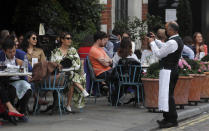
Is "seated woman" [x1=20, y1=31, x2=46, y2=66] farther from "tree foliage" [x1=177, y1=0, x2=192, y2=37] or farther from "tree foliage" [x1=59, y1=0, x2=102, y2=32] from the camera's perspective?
"tree foliage" [x1=177, y1=0, x2=192, y2=37]

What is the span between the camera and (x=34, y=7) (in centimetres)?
1471

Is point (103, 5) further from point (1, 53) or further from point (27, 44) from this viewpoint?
point (1, 53)

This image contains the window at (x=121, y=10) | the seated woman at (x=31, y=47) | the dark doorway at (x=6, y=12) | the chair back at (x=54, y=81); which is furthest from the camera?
the window at (x=121, y=10)

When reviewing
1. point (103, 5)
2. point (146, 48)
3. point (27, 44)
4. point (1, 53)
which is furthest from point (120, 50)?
point (103, 5)

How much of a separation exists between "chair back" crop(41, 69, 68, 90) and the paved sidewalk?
57 cm

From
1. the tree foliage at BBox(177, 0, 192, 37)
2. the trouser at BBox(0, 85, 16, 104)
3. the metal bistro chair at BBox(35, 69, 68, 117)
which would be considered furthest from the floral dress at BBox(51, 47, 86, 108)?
the tree foliage at BBox(177, 0, 192, 37)

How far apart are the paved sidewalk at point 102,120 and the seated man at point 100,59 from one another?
79cm

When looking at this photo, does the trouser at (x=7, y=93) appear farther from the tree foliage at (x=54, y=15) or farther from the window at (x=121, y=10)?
the window at (x=121, y=10)

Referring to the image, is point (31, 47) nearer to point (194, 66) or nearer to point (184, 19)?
point (194, 66)

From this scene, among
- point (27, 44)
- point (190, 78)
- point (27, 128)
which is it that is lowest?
point (27, 128)

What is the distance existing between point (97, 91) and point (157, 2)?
12.0 metres

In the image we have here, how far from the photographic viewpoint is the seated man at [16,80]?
9445 mm

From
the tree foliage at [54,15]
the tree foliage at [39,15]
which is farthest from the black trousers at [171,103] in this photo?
the tree foliage at [39,15]

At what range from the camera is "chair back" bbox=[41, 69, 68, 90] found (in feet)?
33.6
